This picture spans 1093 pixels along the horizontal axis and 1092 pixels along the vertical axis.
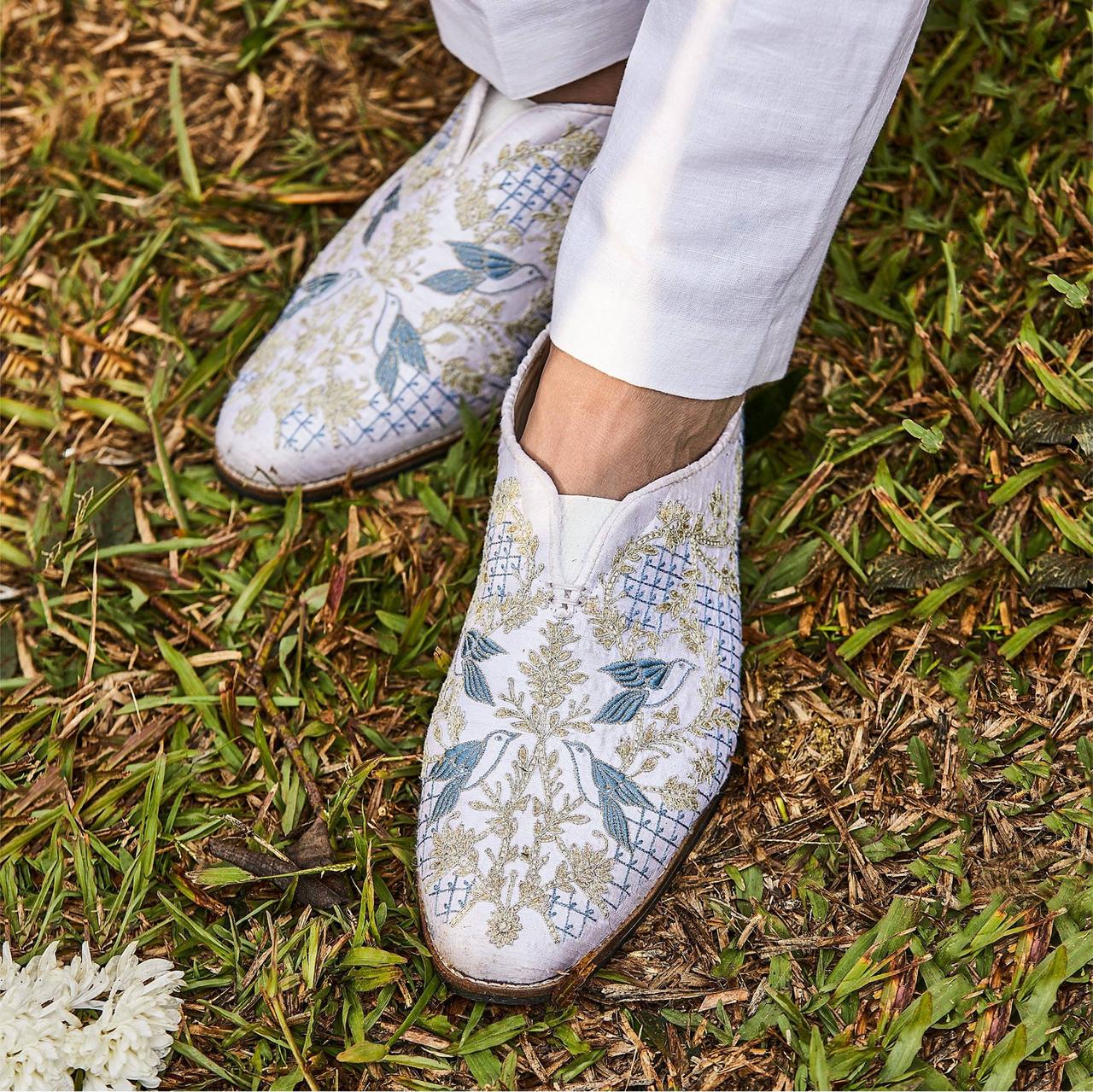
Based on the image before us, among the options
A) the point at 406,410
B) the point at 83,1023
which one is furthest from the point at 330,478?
the point at 83,1023

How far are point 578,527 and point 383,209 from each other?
581 millimetres

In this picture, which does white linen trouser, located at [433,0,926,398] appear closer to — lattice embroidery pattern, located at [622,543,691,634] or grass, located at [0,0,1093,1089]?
lattice embroidery pattern, located at [622,543,691,634]

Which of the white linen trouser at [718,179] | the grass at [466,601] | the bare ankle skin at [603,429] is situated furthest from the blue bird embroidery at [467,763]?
the white linen trouser at [718,179]

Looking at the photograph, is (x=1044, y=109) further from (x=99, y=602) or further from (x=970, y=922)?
(x=99, y=602)

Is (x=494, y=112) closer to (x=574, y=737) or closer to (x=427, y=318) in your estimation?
(x=427, y=318)

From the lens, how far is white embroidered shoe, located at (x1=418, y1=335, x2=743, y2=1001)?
933 millimetres

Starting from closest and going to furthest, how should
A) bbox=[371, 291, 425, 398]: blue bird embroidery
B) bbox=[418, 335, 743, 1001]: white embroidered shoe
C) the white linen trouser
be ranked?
the white linen trouser
bbox=[418, 335, 743, 1001]: white embroidered shoe
bbox=[371, 291, 425, 398]: blue bird embroidery

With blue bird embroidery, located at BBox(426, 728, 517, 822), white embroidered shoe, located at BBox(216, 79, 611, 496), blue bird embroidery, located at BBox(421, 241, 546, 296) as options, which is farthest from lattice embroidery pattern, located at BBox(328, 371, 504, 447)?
blue bird embroidery, located at BBox(426, 728, 517, 822)

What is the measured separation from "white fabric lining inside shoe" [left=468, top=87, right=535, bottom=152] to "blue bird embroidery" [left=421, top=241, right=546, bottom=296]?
0.12 m

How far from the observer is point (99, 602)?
1239 millimetres

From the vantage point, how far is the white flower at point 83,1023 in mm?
832

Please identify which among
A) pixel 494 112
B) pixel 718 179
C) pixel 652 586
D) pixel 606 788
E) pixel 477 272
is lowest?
pixel 606 788

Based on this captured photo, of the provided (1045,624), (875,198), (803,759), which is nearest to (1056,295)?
(875,198)

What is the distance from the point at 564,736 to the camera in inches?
37.9
